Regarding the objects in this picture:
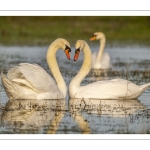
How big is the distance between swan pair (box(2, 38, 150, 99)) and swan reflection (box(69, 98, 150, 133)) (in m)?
0.21

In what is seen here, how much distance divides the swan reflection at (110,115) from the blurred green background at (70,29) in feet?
49.3

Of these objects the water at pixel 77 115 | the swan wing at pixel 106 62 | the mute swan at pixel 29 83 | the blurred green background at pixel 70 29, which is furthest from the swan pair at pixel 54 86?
the blurred green background at pixel 70 29

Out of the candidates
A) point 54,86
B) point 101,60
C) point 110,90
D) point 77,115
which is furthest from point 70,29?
point 77,115

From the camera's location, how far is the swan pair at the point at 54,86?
46.7 feet

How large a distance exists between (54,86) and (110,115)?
2.14m

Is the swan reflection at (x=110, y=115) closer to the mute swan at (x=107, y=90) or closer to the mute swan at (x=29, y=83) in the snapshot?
the mute swan at (x=107, y=90)

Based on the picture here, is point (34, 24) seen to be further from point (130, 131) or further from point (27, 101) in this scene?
point (130, 131)

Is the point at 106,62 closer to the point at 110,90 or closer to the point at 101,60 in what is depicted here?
the point at 101,60

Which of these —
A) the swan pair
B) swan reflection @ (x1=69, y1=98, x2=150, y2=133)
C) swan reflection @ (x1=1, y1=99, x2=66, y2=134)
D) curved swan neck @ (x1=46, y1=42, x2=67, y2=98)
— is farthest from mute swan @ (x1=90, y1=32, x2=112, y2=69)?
swan reflection @ (x1=1, y1=99, x2=66, y2=134)

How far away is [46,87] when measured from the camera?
14.4 m

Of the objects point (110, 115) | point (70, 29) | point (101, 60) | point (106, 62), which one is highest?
point (70, 29)

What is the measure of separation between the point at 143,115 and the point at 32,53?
13.0 metres

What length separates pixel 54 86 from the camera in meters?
14.7
